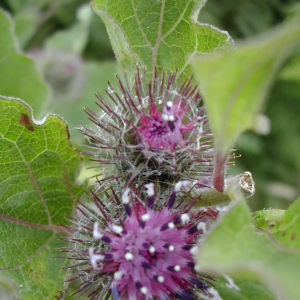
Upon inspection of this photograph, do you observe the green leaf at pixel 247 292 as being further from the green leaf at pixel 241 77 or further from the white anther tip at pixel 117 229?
the green leaf at pixel 241 77

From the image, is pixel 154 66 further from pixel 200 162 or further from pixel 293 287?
pixel 293 287

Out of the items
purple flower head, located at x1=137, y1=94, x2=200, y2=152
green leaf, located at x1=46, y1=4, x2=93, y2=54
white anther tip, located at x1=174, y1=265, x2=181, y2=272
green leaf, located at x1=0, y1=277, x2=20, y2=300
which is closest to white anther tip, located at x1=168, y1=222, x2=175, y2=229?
white anther tip, located at x1=174, y1=265, x2=181, y2=272

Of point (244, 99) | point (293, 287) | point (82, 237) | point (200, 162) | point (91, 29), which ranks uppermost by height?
point (244, 99)

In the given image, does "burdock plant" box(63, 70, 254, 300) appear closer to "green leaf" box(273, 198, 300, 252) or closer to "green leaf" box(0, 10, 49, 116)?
"green leaf" box(273, 198, 300, 252)

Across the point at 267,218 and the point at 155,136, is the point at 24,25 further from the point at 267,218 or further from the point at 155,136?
the point at 267,218

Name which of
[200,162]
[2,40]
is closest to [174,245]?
[200,162]
